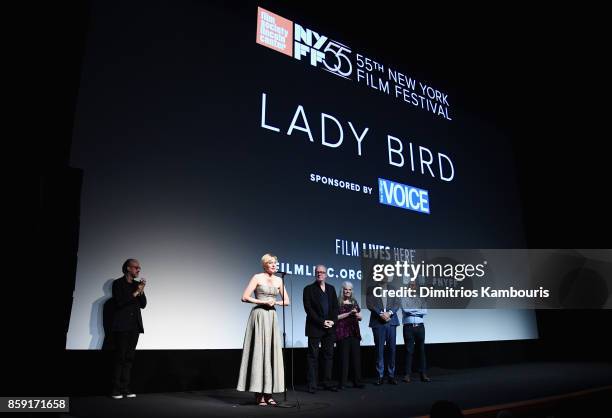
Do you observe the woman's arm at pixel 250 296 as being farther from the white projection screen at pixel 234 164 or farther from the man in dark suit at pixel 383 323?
the man in dark suit at pixel 383 323

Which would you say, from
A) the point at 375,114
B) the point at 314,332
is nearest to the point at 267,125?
the point at 375,114

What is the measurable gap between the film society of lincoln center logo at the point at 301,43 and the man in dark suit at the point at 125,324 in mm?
3049

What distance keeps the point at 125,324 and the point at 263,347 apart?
1.18 meters

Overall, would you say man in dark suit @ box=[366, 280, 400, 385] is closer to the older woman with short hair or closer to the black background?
the older woman with short hair

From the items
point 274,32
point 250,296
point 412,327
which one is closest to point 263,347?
point 250,296

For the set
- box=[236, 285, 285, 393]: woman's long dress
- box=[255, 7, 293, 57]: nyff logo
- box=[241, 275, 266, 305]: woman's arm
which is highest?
Answer: box=[255, 7, 293, 57]: nyff logo

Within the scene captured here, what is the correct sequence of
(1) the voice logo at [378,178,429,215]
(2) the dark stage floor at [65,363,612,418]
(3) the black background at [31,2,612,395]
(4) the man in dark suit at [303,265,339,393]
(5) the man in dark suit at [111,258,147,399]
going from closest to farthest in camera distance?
1. (3) the black background at [31,2,612,395]
2. (2) the dark stage floor at [65,363,612,418]
3. (5) the man in dark suit at [111,258,147,399]
4. (4) the man in dark suit at [303,265,339,393]
5. (1) the voice logo at [378,178,429,215]

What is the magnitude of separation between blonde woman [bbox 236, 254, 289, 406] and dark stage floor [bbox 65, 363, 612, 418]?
0.15 m

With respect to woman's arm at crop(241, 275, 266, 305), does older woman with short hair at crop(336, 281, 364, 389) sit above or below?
below

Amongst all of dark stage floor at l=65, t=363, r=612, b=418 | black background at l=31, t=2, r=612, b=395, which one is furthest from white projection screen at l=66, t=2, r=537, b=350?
dark stage floor at l=65, t=363, r=612, b=418

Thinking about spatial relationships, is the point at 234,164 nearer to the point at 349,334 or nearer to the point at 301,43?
the point at 301,43

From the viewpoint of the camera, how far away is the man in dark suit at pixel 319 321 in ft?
Answer: 14.7

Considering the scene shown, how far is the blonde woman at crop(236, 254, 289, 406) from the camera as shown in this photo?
357 centimetres

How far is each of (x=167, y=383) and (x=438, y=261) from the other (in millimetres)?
4005
